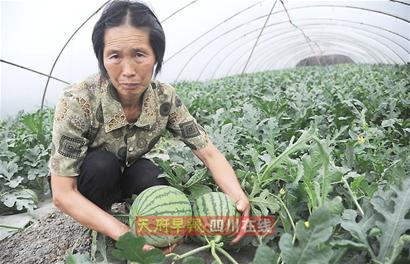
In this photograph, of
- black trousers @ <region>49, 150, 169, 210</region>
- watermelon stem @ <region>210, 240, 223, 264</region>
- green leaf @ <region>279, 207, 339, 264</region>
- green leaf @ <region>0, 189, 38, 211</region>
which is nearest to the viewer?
green leaf @ <region>279, 207, 339, 264</region>

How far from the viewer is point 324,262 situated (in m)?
1.12

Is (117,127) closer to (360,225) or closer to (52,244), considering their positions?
(52,244)

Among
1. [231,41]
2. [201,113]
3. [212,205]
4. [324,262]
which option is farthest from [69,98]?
[231,41]

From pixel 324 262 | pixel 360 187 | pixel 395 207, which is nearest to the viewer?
pixel 324 262

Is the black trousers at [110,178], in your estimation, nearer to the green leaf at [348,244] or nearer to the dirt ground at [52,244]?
the dirt ground at [52,244]

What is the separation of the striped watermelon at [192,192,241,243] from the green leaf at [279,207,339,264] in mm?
535

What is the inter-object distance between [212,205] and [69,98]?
798 mm

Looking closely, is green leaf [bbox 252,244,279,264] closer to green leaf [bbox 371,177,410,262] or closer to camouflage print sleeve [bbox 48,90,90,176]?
green leaf [bbox 371,177,410,262]

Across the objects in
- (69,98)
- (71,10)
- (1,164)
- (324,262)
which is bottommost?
(1,164)

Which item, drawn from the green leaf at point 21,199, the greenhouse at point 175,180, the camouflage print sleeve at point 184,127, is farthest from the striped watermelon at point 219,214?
the green leaf at point 21,199

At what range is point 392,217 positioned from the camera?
130cm

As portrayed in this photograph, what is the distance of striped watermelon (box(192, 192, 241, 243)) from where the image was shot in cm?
167

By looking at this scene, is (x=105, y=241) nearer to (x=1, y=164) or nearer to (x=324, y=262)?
(x=324, y=262)

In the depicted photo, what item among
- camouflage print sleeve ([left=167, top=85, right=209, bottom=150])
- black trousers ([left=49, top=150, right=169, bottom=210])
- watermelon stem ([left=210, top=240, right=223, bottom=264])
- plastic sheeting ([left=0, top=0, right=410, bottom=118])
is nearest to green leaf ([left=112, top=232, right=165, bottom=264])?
watermelon stem ([left=210, top=240, right=223, bottom=264])
